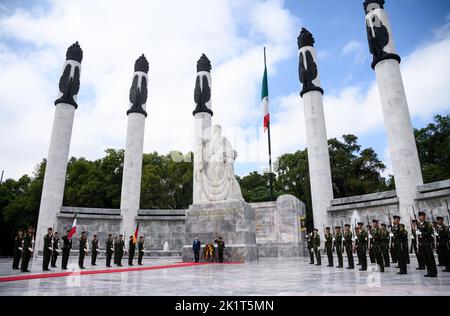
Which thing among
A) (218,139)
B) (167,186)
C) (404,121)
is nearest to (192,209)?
(218,139)

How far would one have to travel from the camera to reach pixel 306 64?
27141 millimetres

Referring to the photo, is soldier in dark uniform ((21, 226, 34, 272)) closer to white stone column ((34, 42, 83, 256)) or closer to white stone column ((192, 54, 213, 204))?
white stone column ((34, 42, 83, 256))

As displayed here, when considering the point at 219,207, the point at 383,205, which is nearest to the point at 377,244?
the point at 219,207

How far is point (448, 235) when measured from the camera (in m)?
8.11

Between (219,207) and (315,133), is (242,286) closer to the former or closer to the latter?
(219,207)

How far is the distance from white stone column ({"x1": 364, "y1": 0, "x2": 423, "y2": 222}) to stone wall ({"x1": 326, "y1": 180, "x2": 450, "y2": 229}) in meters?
0.54

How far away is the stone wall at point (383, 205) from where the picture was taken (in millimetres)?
17156

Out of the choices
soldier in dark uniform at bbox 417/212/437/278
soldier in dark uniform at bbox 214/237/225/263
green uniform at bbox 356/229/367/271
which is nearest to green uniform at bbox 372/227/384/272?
green uniform at bbox 356/229/367/271

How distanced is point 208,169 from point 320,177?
43.1 feet

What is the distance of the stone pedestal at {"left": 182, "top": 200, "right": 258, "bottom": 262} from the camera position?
13.9 metres

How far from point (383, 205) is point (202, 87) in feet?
67.2

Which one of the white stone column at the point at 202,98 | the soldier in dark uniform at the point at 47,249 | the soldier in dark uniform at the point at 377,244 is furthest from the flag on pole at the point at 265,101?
the soldier in dark uniform at the point at 47,249
